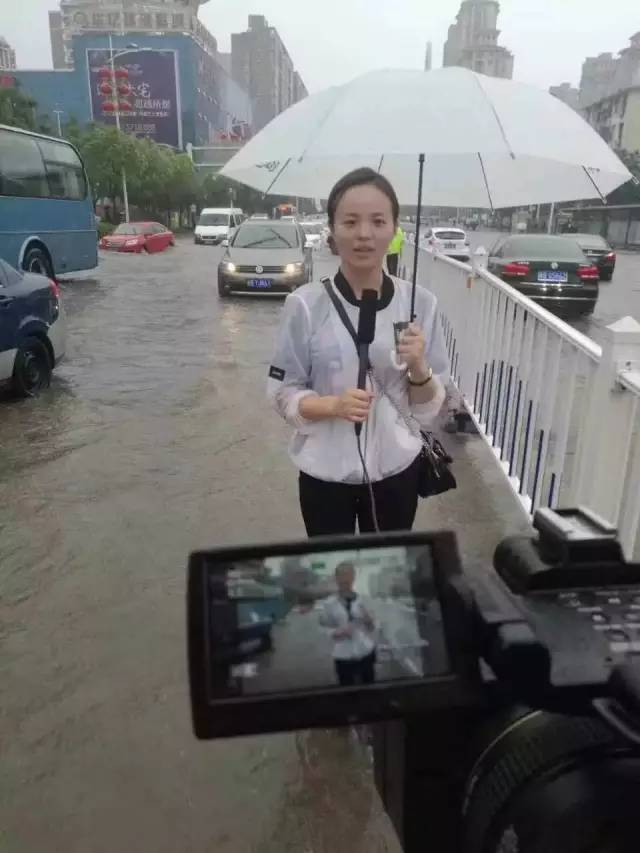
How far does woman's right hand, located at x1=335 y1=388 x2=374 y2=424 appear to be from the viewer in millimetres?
1974

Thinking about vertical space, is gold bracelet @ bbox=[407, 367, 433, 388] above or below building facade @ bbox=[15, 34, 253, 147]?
below

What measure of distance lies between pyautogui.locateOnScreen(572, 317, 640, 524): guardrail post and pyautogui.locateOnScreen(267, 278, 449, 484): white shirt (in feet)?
2.39

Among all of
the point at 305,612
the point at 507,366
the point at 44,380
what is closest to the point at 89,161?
the point at 44,380

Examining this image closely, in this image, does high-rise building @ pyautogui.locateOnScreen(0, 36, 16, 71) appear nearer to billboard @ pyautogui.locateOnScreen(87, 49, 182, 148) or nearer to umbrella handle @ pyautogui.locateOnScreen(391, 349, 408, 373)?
billboard @ pyautogui.locateOnScreen(87, 49, 182, 148)

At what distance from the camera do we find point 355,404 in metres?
1.97

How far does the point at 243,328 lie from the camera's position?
10797mm

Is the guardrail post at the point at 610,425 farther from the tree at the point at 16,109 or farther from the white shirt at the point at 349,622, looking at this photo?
the tree at the point at 16,109

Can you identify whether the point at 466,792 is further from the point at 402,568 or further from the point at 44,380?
the point at 44,380

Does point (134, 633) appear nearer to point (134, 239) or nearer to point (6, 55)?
point (134, 239)

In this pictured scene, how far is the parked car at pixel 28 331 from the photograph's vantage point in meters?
6.32

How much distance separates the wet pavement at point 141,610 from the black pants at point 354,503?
0.61 meters

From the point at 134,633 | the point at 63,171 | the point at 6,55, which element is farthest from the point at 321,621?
the point at 6,55

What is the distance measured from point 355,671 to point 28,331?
646 centimetres

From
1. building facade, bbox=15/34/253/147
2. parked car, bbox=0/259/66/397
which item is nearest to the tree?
building facade, bbox=15/34/253/147
